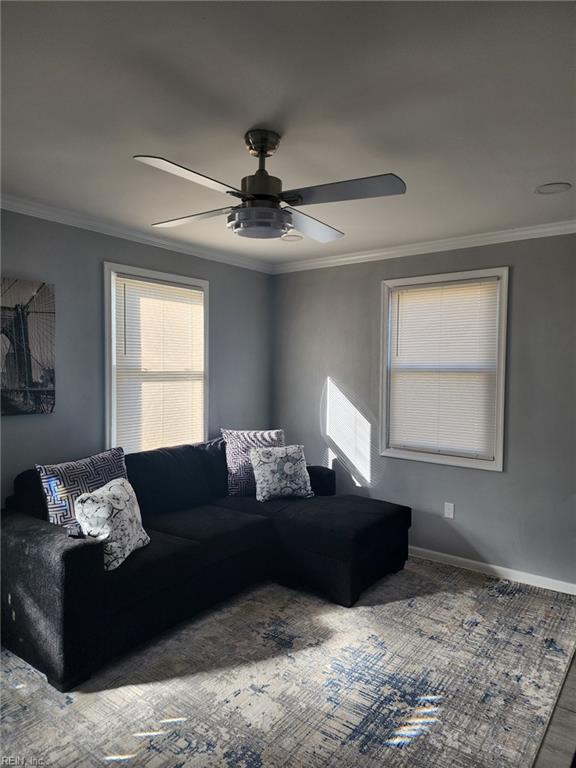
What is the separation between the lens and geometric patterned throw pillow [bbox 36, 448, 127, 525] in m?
2.88

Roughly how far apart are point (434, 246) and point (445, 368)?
3.16ft

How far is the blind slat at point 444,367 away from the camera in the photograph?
382cm

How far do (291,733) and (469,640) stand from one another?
127 centimetres

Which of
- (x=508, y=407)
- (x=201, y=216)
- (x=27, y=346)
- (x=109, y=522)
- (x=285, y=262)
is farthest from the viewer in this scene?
(x=285, y=262)

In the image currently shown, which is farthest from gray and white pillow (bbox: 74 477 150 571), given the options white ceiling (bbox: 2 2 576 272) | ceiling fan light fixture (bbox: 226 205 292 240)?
white ceiling (bbox: 2 2 576 272)

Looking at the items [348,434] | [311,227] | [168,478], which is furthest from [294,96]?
[348,434]

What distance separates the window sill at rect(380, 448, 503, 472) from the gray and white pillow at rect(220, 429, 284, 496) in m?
0.96

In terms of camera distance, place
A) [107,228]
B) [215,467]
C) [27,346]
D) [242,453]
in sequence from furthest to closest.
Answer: [242,453]
[215,467]
[107,228]
[27,346]

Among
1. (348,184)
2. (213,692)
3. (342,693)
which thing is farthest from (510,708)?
(348,184)

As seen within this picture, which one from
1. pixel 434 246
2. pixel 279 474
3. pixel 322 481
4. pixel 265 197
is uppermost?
pixel 434 246

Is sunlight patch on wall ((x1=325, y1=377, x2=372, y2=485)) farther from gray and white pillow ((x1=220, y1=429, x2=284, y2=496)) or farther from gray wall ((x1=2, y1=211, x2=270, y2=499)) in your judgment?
gray wall ((x1=2, y1=211, x2=270, y2=499))

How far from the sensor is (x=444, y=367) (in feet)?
13.2

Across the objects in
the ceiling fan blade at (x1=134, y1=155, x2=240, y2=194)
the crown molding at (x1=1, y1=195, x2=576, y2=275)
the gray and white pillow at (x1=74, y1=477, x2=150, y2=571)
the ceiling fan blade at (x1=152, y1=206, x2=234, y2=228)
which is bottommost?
the gray and white pillow at (x1=74, y1=477, x2=150, y2=571)

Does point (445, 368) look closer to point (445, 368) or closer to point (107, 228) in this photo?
point (445, 368)
